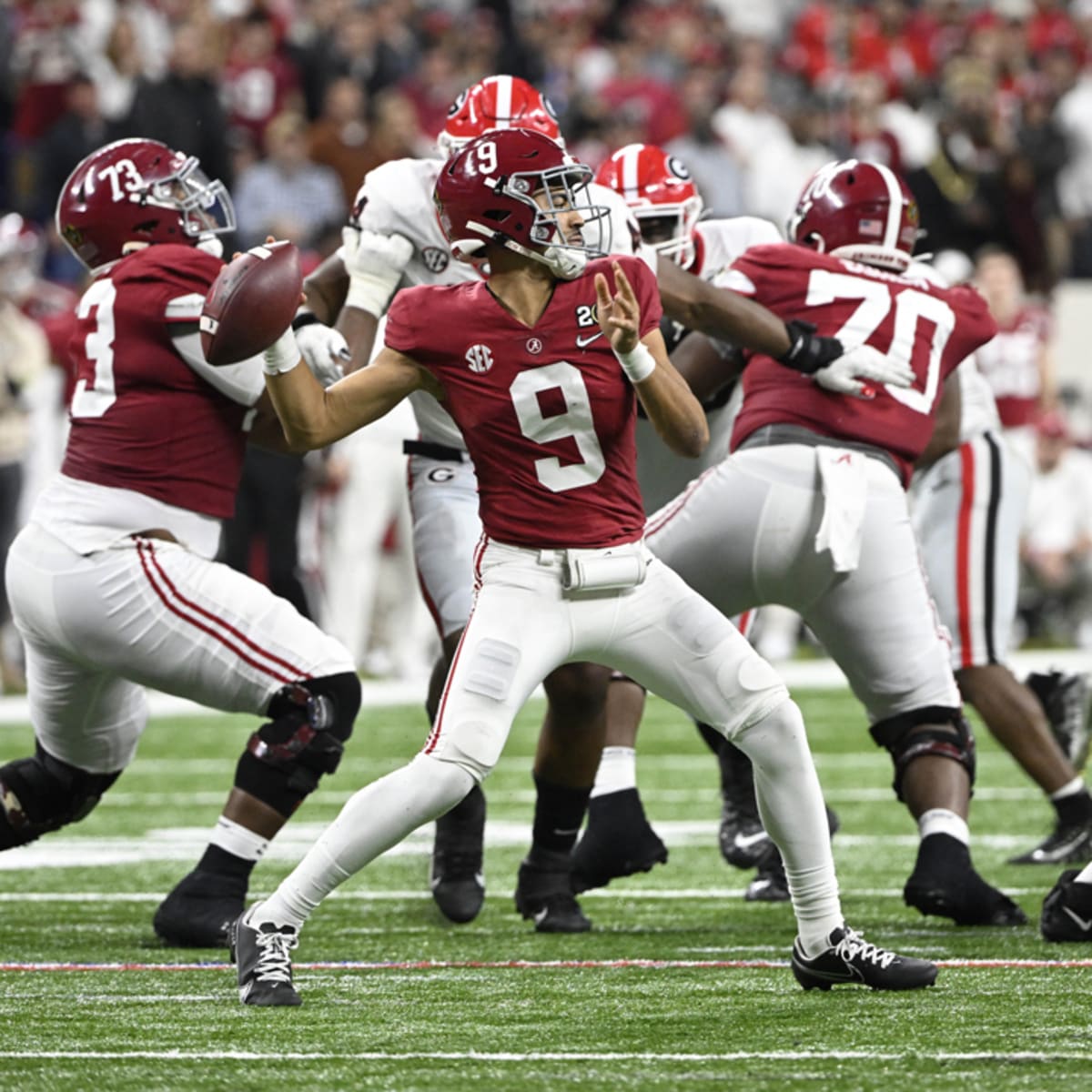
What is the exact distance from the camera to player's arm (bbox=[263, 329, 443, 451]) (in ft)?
13.0

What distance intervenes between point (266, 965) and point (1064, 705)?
3.18 meters

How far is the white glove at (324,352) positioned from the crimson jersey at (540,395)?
0.59 meters

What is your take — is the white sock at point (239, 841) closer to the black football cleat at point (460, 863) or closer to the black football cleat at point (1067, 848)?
A: the black football cleat at point (460, 863)

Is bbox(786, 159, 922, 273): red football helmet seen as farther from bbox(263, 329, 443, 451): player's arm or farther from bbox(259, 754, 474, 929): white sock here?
bbox(259, 754, 474, 929): white sock

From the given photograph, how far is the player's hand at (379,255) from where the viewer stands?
17.4ft

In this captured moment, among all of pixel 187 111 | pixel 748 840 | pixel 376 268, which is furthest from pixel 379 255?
pixel 187 111

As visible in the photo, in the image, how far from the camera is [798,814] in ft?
13.1

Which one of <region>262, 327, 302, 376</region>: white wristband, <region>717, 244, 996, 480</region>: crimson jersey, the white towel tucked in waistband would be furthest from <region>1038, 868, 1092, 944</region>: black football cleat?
<region>262, 327, 302, 376</region>: white wristband

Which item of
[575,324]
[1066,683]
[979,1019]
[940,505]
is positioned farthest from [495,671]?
[1066,683]

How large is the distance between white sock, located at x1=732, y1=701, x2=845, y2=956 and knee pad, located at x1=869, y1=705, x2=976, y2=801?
38.7 inches

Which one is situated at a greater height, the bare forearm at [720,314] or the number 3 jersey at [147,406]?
the bare forearm at [720,314]

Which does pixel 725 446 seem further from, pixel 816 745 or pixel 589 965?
pixel 816 745

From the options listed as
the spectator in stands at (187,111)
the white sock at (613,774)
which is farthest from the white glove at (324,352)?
the spectator in stands at (187,111)

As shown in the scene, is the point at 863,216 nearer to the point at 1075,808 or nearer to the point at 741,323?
the point at 741,323
